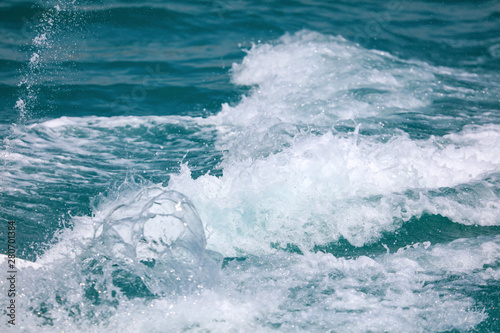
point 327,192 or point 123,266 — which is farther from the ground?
point 327,192

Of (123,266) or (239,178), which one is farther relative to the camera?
(239,178)

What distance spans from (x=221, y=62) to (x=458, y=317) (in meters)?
6.10

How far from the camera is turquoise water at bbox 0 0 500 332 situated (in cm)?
292

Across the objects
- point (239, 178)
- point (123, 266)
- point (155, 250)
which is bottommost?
point (123, 266)

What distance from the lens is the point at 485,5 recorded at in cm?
1085

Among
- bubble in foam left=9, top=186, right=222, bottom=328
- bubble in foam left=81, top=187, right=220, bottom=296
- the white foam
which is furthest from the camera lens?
the white foam

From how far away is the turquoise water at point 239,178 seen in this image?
9.59 feet

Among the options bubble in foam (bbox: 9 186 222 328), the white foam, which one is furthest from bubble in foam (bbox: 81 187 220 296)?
the white foam

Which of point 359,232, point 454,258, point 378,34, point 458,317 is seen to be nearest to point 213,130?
point 359,232

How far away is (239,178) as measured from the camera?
13.6ft

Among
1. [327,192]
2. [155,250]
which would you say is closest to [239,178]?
[327,192]

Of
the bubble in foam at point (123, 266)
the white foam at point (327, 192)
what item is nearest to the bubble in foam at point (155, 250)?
the bubble in foam at point (123, 266)

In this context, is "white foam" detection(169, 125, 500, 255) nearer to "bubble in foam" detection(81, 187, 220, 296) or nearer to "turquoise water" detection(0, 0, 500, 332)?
"turquoise water" detection(0, 0, 500, 332)

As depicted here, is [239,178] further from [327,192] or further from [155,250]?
[155,250]
